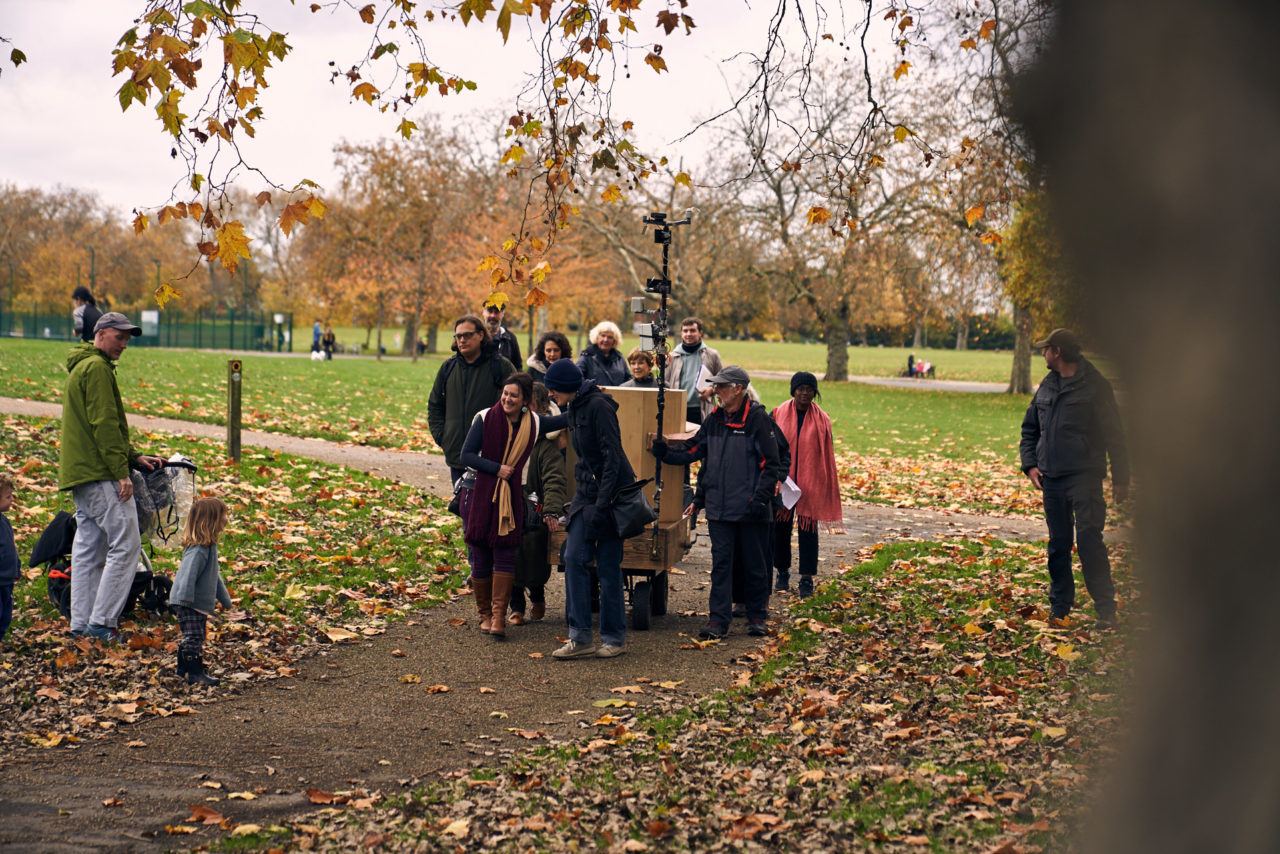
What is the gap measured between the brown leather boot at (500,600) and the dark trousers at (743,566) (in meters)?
1.37

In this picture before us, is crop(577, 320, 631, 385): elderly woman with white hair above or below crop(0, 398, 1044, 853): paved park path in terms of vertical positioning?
above

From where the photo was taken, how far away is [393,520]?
11.4 meters

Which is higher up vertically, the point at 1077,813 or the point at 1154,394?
the point at 1154,394

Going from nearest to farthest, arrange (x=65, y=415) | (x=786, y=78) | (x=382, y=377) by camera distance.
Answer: (x=65, y=415) → (x=786, y=78) → (x=382, y=377)

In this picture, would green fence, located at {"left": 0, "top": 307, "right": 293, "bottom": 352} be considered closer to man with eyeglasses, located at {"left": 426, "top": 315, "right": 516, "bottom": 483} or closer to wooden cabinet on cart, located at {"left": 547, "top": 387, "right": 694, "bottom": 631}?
man with eyeglasses, located at {"left": 426, "top": 315, "right": 516, "bottom": 483}

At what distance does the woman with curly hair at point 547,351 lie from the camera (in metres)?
9.23

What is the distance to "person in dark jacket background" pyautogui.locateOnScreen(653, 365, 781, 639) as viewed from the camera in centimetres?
771

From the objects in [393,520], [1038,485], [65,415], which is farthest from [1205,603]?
[393,520]

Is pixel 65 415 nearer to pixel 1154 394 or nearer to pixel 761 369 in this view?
pixel 1154 394

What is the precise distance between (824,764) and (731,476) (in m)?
2.76

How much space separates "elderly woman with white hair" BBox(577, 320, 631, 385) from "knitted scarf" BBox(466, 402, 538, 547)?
7.66ft

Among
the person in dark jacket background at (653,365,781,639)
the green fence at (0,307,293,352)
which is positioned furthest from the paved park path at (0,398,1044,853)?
the green fence at (0,307,293,352)

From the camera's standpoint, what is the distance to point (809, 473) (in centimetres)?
911

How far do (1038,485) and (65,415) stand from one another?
6272mm
